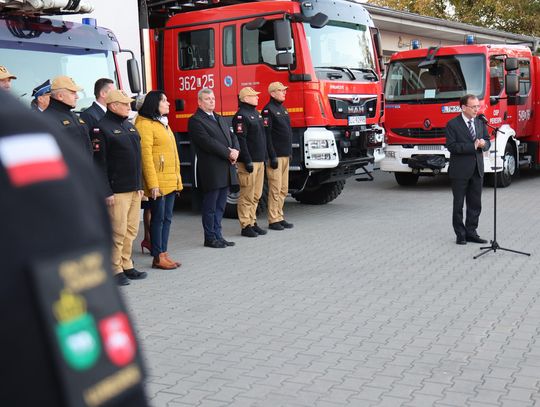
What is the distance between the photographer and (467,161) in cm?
830

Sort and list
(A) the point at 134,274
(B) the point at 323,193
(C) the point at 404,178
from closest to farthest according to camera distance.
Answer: (A) the point at 134,274
(B) the point at 323,193
(C) the point at 404,178

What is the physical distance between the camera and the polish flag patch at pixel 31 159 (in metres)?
0.86

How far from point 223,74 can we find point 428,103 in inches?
185

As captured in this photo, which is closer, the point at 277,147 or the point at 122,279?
the point at 122,279

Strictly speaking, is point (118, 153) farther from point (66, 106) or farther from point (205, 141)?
point (205, 141)

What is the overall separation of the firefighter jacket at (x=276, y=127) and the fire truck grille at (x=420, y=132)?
4713mm

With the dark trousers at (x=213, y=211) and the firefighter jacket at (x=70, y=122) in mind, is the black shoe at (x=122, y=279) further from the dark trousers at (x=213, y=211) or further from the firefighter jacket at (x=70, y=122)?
the dark trousers at (x=213, y=211)

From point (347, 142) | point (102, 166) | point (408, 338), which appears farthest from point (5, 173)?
point (347, 142)

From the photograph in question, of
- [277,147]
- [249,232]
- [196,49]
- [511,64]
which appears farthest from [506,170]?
[249,232]

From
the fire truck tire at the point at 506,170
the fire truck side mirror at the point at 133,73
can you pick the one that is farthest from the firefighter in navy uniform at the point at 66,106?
the fire truck tire at the point at 506,170

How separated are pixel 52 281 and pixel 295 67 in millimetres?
9426

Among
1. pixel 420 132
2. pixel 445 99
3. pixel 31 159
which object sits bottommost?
pixel 420 132

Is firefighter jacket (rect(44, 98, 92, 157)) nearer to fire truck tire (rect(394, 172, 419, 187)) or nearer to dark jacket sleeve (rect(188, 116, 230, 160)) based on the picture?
dark jacket sleeve (rect(188, 116, 230, 160))

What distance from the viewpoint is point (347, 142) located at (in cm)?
1067
